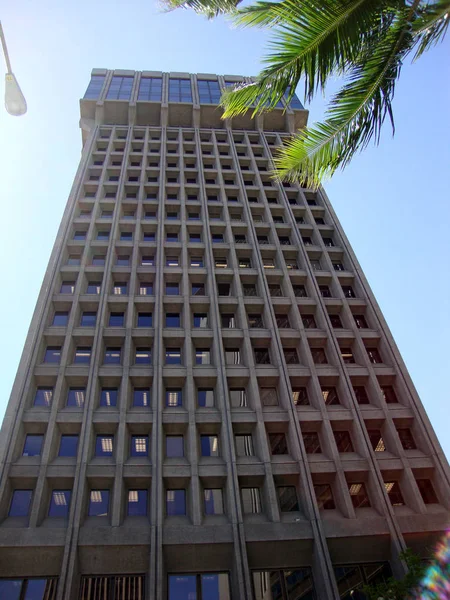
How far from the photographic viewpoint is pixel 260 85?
37.0ft

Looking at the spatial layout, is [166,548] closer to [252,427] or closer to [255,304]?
[252,427]

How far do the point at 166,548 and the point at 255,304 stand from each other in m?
14.7

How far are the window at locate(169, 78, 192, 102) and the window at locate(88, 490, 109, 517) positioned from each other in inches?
1568

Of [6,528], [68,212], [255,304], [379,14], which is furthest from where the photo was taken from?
[68,212]

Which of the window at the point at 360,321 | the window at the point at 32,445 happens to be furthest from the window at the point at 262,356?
the window at the point at 32,445

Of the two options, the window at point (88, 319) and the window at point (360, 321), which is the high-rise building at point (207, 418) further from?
the window at point (360, 321)

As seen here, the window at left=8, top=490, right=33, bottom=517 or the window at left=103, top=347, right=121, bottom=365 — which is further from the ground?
the window at left=103, top=347, right=121, bottom=365

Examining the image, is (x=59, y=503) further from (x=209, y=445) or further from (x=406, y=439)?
(x=406, y=439)

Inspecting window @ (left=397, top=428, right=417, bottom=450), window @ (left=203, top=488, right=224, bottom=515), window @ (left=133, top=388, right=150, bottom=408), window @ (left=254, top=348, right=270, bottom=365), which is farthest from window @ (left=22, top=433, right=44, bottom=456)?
window @ (left=397, top=428, right=417, bottom=450)

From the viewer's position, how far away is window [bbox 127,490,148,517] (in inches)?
823

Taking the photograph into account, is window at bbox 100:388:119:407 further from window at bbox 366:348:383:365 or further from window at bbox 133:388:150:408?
window at bbox 366:348:383:365

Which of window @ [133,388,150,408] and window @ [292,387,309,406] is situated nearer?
window @ [133,388,150,408]

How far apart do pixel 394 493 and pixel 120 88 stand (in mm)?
45865

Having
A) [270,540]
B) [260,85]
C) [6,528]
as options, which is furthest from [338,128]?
[6,528]
